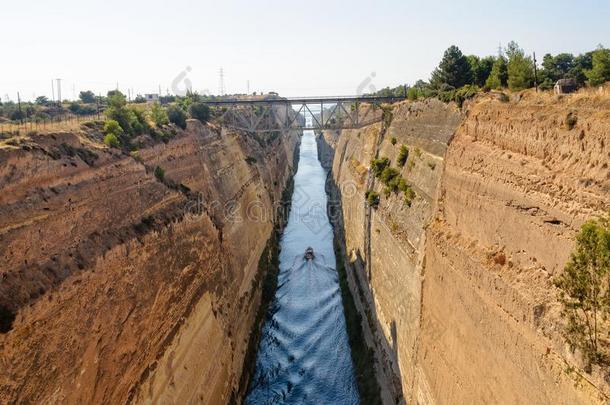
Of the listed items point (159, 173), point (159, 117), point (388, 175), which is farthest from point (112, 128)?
point (388, 175)

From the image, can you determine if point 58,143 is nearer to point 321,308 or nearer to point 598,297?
point 598,297

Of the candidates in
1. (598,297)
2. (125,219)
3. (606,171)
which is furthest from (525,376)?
(125,219)

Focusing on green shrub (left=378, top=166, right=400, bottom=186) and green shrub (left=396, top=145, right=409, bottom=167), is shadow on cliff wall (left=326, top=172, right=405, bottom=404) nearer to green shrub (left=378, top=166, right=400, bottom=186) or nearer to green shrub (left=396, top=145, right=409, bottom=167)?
green shrub (left=378, top=166, right=400, bottom=186)

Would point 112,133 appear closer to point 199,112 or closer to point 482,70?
point 199,112

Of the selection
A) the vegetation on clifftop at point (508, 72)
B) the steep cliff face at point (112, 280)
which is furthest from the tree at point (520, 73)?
the steep cliff face at point (112, 280)

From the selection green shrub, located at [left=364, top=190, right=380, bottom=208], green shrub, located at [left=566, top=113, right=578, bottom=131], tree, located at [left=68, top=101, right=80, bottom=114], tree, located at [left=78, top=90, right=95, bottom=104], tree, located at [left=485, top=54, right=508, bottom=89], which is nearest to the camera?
green shrub, located at [left=566, top=113, right=578, bottom=131]

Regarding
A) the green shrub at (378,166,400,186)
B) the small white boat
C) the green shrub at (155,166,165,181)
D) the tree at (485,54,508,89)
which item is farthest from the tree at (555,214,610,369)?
the small white boat
